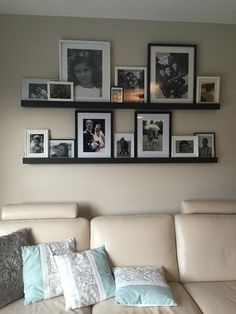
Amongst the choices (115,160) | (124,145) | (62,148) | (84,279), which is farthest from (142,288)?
(62,148)

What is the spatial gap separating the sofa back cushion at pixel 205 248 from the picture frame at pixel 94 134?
856 millimetres

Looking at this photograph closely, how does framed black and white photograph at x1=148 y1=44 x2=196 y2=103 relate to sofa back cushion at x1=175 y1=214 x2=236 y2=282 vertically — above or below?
above

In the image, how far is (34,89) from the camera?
8.18ft

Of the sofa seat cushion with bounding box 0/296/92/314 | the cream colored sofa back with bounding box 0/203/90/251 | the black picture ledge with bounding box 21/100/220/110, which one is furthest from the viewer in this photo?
the black picture ledge with bounding box 21/100/220/110

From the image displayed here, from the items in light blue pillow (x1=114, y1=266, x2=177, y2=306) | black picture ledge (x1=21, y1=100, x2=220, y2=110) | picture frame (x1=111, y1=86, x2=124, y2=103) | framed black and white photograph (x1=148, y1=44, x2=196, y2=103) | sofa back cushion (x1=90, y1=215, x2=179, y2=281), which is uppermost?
framed black and white photograph (x1=148, y1=44, x2=196, y2=103)

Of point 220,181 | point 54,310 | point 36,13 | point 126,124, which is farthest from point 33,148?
point 220,181

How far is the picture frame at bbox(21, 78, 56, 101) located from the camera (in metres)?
2.48

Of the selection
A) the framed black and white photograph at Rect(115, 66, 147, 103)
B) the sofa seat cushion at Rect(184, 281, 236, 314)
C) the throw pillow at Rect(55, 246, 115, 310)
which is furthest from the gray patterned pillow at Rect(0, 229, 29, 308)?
the framed black and white photograph at Rect(115, 66, 147, 103)

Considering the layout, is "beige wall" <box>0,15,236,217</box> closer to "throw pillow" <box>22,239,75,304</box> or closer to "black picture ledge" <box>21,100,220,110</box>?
"black picture ledge" <box>21,100,220,110</box>

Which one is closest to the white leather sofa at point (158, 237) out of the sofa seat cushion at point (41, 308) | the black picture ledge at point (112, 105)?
the sofa seat cushion at point (41, 308)

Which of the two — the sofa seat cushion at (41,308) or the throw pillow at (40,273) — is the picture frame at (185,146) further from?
the sofa seat cushion at (41,308)

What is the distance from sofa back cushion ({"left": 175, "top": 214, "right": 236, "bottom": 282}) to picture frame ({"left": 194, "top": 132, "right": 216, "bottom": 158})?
23.5 inches

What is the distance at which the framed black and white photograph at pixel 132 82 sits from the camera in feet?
8.40

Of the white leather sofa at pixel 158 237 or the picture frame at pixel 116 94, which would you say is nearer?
the white leather sofa at pixel 158 237
